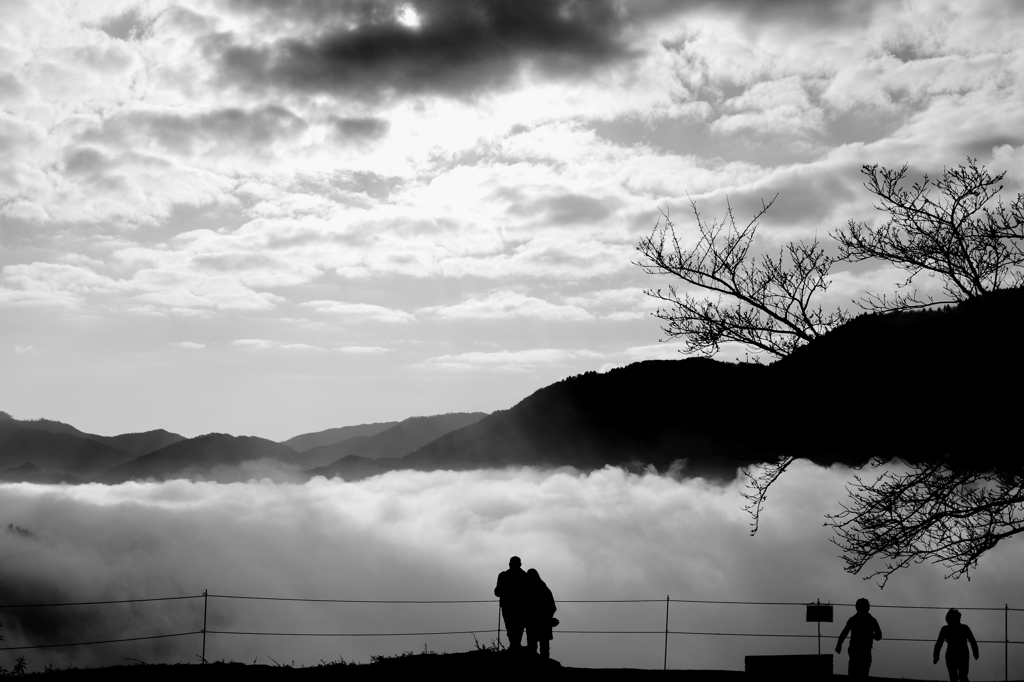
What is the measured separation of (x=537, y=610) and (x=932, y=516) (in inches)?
268

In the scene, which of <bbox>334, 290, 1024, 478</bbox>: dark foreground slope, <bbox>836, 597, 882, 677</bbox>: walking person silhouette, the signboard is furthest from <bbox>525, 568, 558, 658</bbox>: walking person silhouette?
the signboard

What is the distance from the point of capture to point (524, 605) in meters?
14.7

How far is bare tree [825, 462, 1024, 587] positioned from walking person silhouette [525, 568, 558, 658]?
5024 millimetres

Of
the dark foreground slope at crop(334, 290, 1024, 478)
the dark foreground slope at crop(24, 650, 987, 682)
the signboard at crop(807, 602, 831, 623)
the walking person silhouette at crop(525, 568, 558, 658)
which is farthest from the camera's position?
the signboard at crop(807, 602, 831, 623)

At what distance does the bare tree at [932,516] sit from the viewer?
51.5ft

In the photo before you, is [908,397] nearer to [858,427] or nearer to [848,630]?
[858,427]

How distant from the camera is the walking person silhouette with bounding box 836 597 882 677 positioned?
14.9m

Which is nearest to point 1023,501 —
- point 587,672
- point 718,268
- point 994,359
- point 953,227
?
point 994,359

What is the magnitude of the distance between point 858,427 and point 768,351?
6.62ft

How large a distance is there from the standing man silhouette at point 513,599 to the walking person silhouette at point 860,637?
504 centimetres

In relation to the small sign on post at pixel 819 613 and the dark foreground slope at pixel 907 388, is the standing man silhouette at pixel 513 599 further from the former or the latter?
the small sign on post at pixel 819 613

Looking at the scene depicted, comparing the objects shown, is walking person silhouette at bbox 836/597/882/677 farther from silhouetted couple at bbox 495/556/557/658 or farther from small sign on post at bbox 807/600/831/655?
silhouetted couple at bbox 495/556/557/658

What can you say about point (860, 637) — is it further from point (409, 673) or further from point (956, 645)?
point (409, 673)

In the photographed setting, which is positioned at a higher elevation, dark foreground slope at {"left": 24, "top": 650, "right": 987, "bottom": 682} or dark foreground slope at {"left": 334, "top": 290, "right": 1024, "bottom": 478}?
dark foreground slope at {"left": 334, "top": 290, "right": 1024, "bottom": 478}
